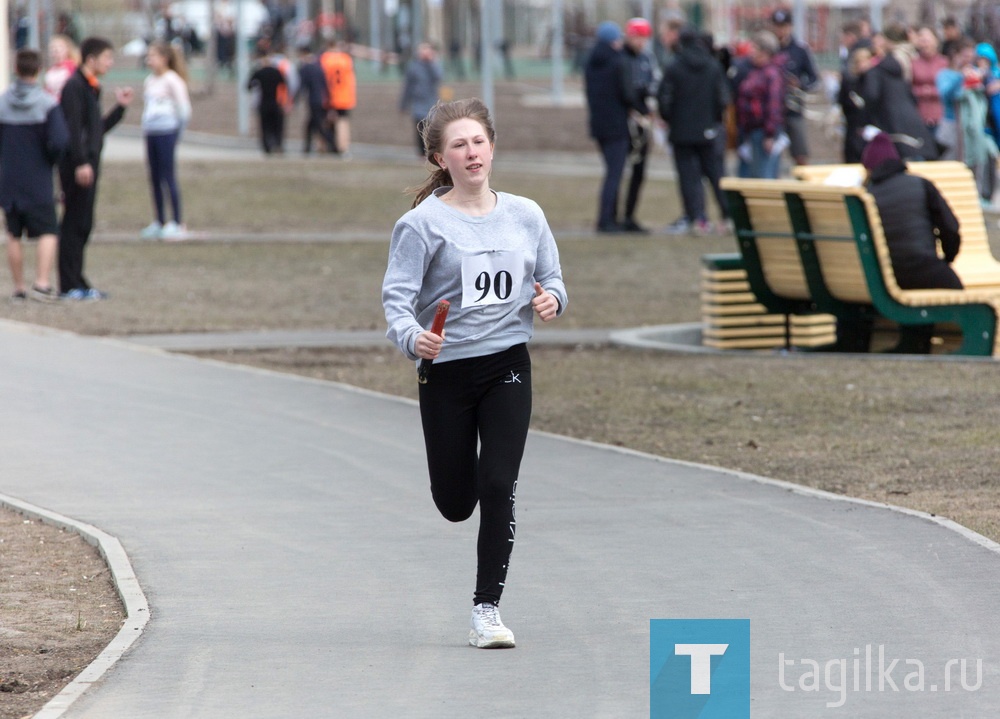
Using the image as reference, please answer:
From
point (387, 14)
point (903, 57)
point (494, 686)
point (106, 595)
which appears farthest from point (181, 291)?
point (387, 14)

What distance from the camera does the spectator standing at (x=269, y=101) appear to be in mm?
31656

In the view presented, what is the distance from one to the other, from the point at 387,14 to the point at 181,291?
48.5m

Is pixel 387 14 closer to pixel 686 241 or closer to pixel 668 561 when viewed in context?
pixel 686 241

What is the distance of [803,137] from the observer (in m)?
22.5

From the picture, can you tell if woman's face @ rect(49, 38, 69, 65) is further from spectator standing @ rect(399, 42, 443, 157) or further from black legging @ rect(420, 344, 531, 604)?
black legging @ rect(420, 344, 531, 604)

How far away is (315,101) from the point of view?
1270 inches

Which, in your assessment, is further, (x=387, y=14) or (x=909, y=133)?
(x=387, y=14)

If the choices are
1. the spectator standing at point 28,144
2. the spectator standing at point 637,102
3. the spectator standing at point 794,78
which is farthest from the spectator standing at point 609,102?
the spectator standing at point 28,144

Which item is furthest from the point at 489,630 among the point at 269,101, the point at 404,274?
the point at 269,101

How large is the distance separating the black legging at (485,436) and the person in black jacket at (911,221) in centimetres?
701

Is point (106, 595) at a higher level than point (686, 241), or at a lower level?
higher

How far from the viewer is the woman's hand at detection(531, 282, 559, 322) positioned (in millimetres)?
5840

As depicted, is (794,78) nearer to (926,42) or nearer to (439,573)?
(926,42)

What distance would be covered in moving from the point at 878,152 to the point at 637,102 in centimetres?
838
